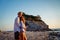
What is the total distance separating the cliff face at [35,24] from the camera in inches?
165

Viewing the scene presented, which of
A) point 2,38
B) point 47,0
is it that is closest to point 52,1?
point 47,0

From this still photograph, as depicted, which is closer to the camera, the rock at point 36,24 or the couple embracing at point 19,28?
the couple embracing at point 19,28

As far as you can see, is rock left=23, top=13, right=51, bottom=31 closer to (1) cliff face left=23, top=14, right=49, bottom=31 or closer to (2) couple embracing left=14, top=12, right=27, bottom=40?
(1) cliff face left=23, top=14, right=49, bottom=31

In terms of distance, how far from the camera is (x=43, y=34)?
4.18 meters

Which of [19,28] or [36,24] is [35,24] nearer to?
[36,24]

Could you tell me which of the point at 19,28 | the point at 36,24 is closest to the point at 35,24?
the point at 36,24

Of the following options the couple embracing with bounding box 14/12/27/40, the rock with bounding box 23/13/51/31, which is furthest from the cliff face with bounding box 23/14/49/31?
the couple embracing with bounding box 14/12/27/40

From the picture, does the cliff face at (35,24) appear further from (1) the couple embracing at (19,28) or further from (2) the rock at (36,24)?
(1) the couple embracing at (19,28)

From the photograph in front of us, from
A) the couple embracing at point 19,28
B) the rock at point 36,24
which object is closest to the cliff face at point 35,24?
the rock at point 36,24

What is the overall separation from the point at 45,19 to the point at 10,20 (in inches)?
31.9

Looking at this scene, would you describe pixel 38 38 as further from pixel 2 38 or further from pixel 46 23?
pixel 2 38

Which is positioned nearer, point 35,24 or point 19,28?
point 19,28

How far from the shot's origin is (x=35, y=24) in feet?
13.9

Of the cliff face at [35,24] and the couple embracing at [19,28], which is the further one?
the cliff face at [35,24]
